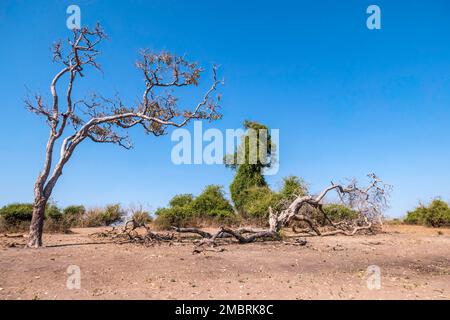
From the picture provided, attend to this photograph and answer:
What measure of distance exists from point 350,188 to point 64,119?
42.0ft

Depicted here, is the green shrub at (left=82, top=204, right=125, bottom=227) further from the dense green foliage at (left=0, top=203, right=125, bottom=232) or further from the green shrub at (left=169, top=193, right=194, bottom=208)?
the green shrub at (left=169, top=193, right=194, bottom=208)

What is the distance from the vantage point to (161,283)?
20.6 feet

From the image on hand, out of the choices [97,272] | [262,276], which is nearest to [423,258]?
[262,276]

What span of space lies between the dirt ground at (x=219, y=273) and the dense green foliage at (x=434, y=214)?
15.6 meters

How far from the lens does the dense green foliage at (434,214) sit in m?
24.1

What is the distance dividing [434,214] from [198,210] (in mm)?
15539

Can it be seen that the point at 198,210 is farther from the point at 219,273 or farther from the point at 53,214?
the point at 219,273

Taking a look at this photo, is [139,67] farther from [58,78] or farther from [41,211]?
[41,211]

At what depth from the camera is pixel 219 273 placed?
717 centimetres

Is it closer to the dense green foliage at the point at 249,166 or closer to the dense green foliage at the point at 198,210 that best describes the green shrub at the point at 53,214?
the dense green foliage at the point at 198,210

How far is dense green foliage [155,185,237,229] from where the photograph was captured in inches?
767

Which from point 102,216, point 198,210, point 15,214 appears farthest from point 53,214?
point 198,210

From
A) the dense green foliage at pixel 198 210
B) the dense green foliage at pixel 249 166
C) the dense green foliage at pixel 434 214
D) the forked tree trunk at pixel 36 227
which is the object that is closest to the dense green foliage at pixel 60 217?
the dense green foliage at pixel 198 210

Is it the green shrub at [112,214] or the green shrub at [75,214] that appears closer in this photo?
the green shrub at [75,214]
